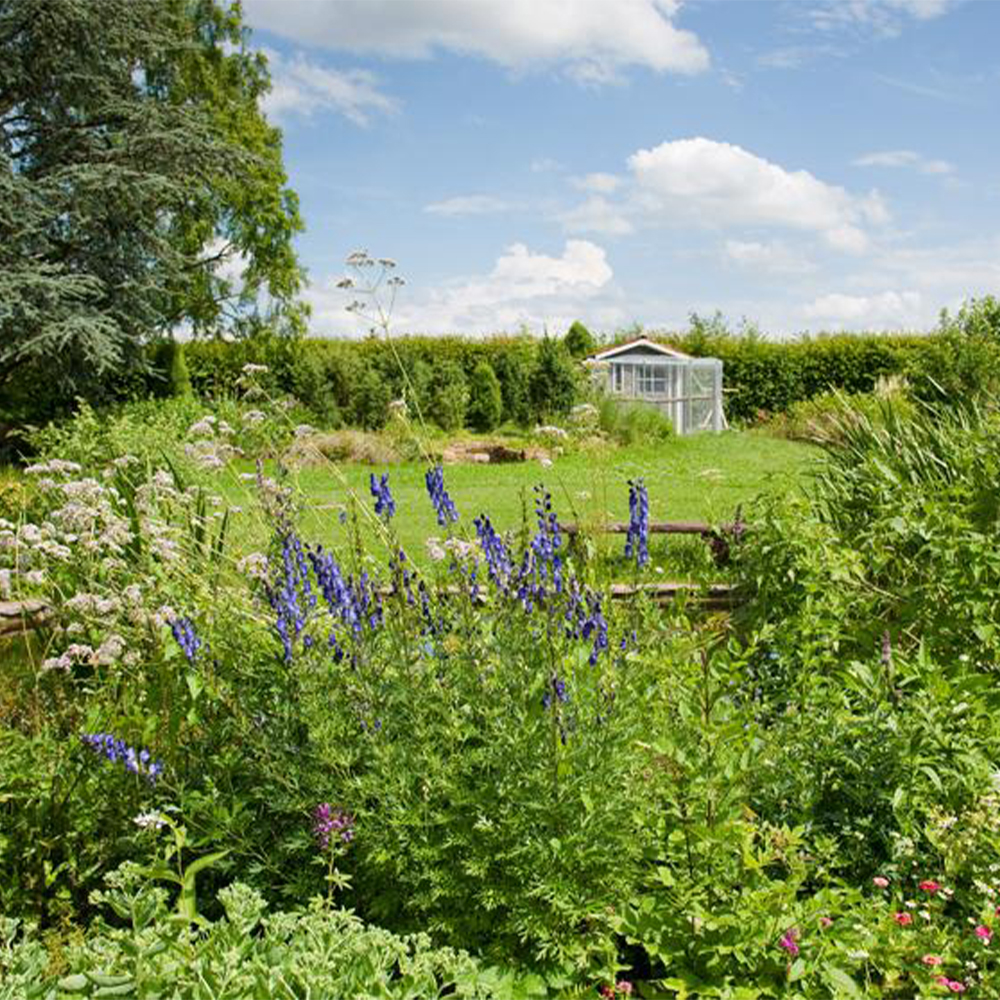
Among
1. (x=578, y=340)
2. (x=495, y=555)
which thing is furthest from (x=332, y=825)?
(x=578, y=340)

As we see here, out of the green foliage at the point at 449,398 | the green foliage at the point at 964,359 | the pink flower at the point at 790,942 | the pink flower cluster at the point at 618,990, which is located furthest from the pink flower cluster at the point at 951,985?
the green foliage at the point at 449,398

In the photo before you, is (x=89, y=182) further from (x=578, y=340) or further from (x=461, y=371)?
(x=578, y=340)

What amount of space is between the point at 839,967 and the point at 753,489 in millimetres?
10351

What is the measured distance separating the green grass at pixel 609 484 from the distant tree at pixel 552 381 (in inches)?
147

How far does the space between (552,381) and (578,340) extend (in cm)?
367

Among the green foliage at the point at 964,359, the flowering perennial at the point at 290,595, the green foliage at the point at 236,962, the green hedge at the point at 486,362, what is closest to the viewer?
the green foliage at the point at 236,962

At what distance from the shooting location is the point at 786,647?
4.01 m

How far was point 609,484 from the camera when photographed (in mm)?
13625

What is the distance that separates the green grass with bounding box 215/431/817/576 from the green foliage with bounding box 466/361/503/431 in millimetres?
5025

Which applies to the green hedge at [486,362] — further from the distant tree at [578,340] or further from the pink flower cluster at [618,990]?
the pink flower cluster at [618,990]

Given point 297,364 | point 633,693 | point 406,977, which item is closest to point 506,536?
point 633,693

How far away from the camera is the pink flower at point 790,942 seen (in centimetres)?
243

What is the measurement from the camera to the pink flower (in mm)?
2426

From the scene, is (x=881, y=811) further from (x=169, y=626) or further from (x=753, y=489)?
(x=753, y=489)
